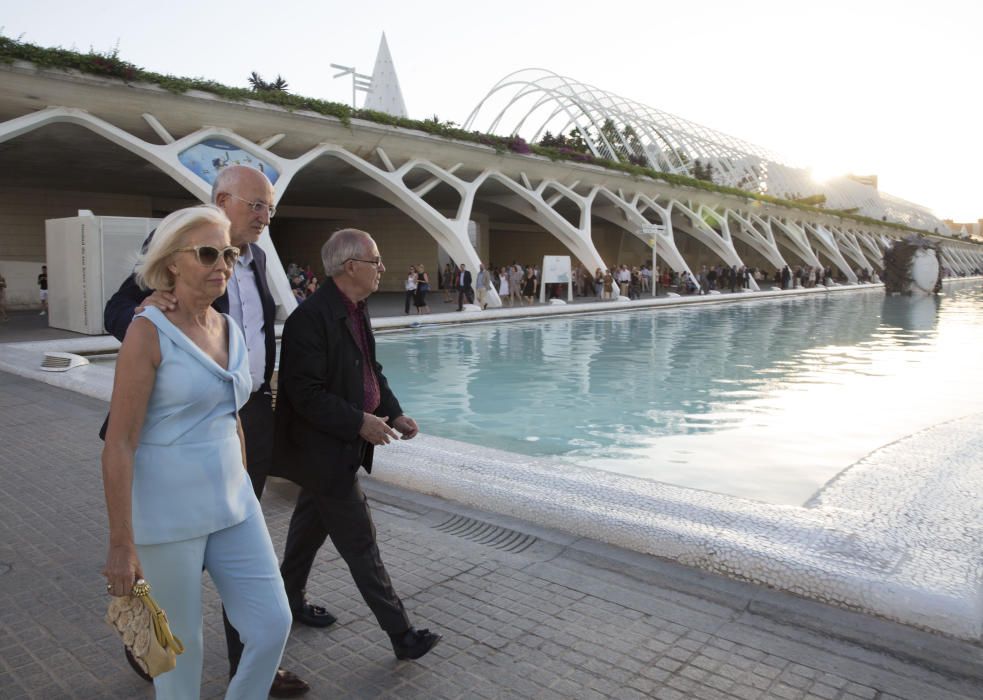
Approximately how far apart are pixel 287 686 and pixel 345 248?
1.48 m

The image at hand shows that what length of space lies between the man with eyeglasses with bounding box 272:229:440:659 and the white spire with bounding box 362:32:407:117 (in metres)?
38.1

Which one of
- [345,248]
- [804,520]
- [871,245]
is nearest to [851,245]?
[871,245]

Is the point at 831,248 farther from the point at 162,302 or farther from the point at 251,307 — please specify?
the point at 162,302

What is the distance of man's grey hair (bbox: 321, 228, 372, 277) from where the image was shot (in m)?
2.58

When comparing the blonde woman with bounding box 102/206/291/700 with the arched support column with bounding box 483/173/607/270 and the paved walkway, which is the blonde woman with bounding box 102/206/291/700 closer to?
the paved walkway

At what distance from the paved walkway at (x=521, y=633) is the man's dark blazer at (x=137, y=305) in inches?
44.0

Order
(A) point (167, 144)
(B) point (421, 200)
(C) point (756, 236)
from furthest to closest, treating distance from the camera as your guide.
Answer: (C) point (756, 236)
(B) point (421, 200)
(A) point (167, 144)

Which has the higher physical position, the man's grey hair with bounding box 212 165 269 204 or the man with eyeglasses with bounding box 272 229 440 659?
the man's grey hair with bounding box 212 165 269 204

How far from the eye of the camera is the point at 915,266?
107 feet

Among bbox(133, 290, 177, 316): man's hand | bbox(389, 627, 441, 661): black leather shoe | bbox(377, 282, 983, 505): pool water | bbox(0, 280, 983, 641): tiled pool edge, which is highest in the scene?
bbox(133, 290, 177, 316): man's hand

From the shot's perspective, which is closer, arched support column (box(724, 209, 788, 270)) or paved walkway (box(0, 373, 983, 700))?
paved walkway (box(0, 373, 983, 700))

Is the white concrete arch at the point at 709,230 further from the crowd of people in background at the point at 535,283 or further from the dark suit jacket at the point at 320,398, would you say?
the dark suit jacket at the point at 320,398

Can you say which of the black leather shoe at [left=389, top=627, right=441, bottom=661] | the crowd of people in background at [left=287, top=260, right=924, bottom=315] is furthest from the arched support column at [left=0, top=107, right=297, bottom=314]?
the black leather shoe at [left=389, top=627, right=441, bottom=661]

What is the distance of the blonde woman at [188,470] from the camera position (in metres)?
1.70
